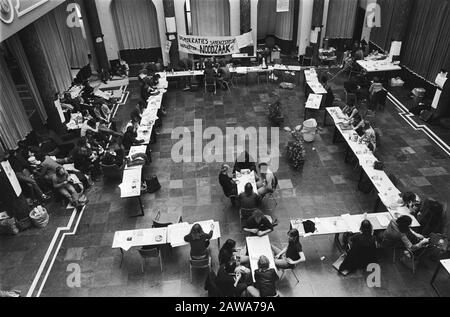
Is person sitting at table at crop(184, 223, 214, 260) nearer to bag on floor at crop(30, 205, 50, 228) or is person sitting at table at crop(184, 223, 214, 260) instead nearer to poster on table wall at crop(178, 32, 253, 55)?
bag on floor at crop(30, 205, 50, 228)

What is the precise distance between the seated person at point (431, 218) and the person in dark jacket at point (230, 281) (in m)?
4.39

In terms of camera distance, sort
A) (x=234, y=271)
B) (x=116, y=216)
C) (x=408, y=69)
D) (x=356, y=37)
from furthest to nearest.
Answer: (x=356, y=37) → (x=408, y=69) → (x=116, y=216) → (x=234, y=271)

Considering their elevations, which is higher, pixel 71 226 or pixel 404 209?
pixel 404 209

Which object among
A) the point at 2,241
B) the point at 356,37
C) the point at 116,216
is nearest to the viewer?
the point at 2,241

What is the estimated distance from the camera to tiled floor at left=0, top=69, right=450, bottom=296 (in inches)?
329

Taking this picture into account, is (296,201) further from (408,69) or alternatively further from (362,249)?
(408,69)

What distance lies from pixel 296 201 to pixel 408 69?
10.3 metres

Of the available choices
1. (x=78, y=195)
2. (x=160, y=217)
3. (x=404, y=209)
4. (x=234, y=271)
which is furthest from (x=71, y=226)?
(x=404, y=209)

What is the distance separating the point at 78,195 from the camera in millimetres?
11039

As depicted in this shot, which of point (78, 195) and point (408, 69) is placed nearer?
point (78, 195)

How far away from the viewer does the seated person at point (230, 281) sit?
7172 millimetres

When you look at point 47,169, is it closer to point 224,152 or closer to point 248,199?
point 224,152

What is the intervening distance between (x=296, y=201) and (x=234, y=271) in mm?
3590

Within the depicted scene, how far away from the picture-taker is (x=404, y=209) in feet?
29.2
